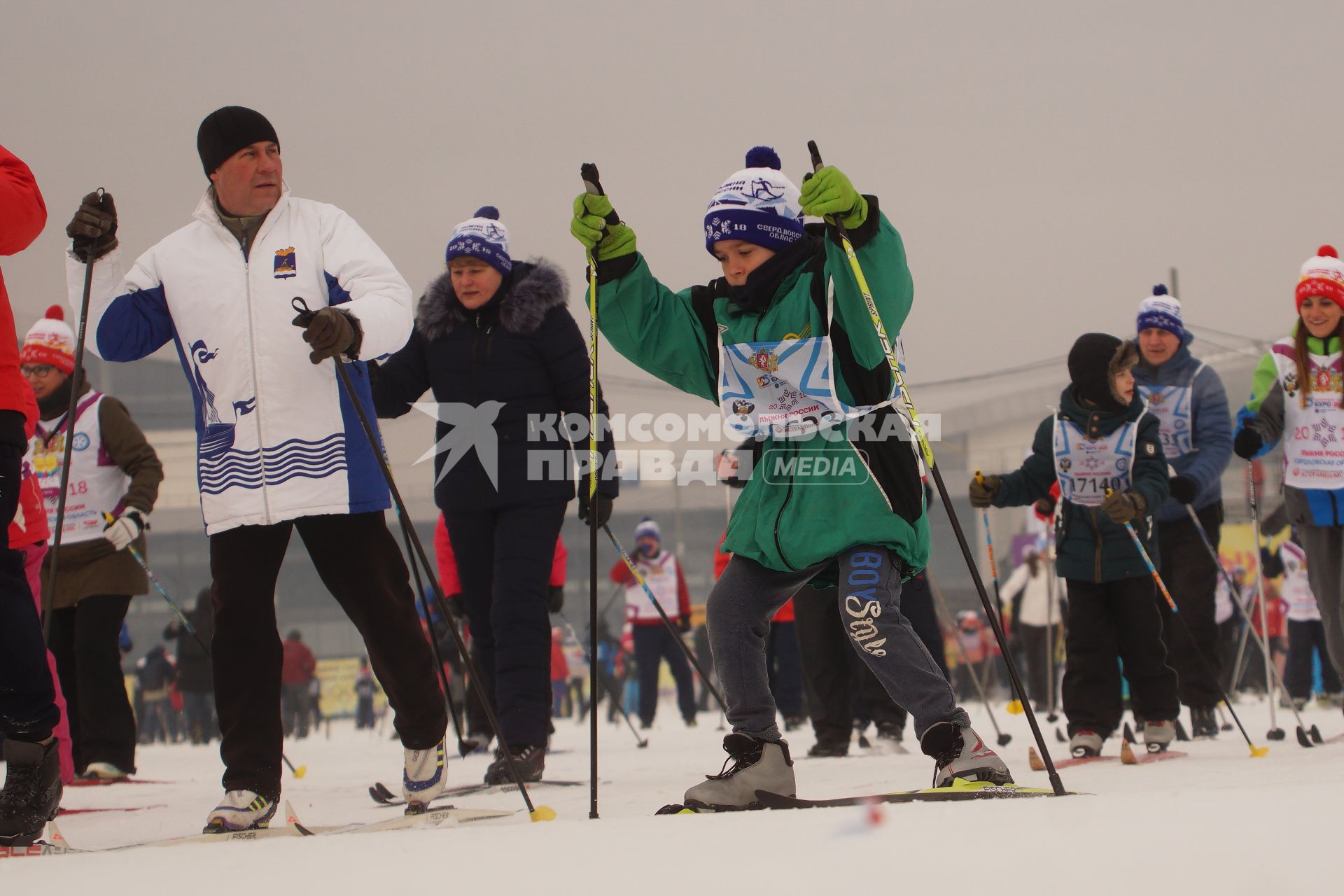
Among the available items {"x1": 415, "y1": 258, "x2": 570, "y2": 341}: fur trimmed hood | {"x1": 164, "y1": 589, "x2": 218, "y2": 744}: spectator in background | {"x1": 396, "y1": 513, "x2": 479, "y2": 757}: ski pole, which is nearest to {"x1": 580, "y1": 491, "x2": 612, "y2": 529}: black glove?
{"x1": 396, "y1": 513, "x2": 479, "y2": 757}: ski pole

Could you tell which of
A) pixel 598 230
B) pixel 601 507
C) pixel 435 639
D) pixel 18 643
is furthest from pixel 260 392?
pixel 435 639

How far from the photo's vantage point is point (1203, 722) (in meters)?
5.62

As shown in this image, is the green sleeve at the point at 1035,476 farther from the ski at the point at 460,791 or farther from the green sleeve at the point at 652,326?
the green sleeve at the point at 652,326

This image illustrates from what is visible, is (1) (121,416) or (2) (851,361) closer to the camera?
(2) (851,361)

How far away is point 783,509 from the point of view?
9.68 ft

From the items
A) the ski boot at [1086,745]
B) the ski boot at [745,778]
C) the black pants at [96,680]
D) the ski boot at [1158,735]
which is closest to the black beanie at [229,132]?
the ski boot at [745,778]

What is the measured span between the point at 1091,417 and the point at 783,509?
2.33 metres

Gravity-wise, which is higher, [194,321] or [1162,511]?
[194,321]

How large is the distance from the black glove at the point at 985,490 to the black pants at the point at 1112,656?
18.8 inches

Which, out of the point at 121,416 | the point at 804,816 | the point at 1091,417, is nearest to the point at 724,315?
the point at 804,816

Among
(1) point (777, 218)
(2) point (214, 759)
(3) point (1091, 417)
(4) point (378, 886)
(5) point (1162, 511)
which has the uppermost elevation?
(1) point (777, 218)

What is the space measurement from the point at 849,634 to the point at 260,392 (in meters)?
1.41

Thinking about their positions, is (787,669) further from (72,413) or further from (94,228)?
(94,228)

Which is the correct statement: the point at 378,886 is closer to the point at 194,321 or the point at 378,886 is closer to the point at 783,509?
the point at 783,509
